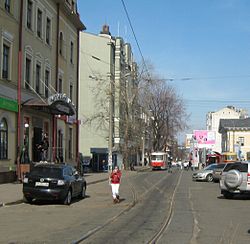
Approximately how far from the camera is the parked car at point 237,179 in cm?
2148

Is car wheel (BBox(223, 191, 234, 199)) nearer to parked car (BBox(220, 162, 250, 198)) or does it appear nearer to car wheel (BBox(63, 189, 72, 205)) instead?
parked car (BBox(220, 162, 250, 198))

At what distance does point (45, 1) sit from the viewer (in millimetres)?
37469

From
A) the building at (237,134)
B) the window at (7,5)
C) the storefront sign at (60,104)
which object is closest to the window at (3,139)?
the storefront sign at (60,104)


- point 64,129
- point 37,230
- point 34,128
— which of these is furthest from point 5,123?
point 37,230

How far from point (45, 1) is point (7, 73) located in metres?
9.48

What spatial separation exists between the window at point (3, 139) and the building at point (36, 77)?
0.19 ft

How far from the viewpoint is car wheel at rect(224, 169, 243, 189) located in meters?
21.5

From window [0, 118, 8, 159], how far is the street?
10.5m

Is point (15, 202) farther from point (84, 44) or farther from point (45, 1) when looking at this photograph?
point (84, 44)

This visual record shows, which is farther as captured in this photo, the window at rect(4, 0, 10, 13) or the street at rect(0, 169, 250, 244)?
the window at rect(4, 0, 10, 13)

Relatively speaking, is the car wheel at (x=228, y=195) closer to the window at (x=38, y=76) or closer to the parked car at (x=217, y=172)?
→ the parked car at (x=217, y=172)

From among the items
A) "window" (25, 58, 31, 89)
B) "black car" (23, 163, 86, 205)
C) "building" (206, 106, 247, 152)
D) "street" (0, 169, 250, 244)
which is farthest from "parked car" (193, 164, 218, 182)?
"building" (206, 106, 247, 152)

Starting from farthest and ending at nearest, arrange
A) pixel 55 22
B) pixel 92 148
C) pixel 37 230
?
pixel 92 148 < pixel 55 22 < pixel 37 230

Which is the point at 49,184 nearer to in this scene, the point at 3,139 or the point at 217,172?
the point at 3,139
